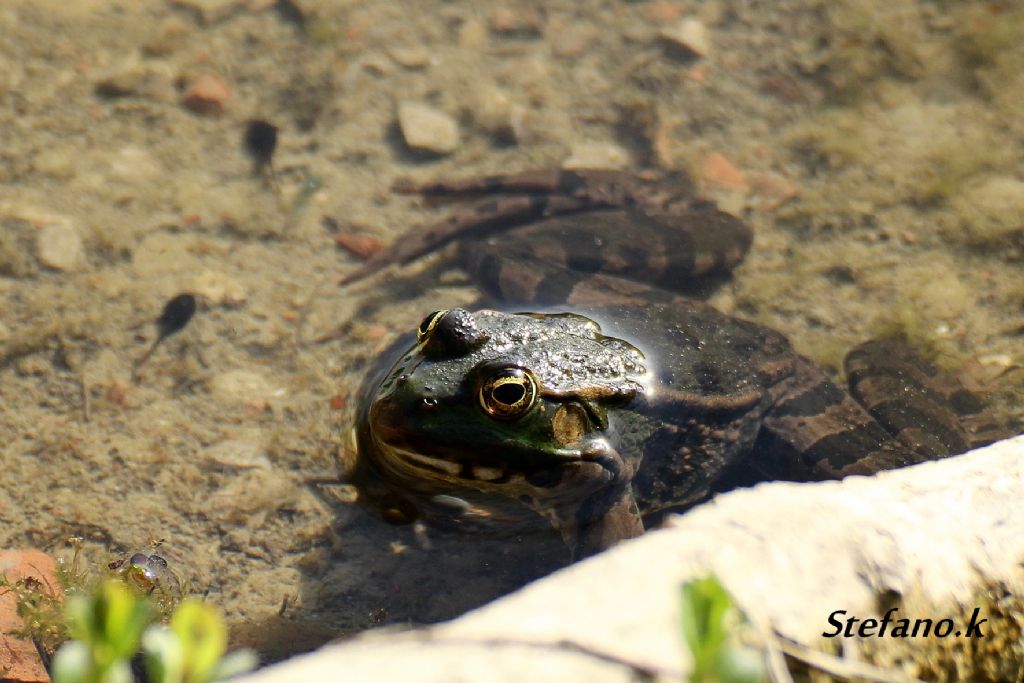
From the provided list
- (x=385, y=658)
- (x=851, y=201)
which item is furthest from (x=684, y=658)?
(x=851, y=201)

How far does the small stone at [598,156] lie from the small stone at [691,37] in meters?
1.21

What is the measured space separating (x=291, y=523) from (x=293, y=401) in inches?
27.6

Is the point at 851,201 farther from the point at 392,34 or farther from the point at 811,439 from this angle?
the point at 392,34

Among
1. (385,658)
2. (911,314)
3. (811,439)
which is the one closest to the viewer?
(385,658)

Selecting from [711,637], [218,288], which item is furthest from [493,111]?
[711,637]

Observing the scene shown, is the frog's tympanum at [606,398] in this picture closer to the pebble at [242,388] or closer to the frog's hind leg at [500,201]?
the frog's hind leg at [500,201]

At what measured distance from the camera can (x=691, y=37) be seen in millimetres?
6227

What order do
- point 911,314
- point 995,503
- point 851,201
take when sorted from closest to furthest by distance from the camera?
point 995,503
point 911,314
point 851,201

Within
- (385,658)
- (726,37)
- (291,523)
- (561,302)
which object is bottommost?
(291,523)

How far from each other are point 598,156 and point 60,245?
324 cm

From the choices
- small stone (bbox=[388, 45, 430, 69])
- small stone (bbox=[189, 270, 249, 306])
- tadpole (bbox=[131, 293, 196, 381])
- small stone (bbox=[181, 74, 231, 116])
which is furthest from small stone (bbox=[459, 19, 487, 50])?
tadpole (bbox=[131, 293, 196, 381])

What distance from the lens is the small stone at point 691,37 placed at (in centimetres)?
618

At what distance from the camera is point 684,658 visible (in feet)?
5.39

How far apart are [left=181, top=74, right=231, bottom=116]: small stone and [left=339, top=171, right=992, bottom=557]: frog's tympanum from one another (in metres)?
1.72
